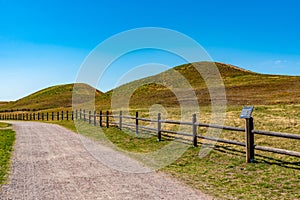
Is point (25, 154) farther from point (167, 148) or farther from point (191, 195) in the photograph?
point (191, 195)

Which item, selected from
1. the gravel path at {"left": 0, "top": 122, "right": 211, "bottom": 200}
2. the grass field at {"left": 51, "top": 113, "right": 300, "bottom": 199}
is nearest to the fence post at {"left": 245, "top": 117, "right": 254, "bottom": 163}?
the grass field at {"left": 51, "top": 113, "right": 300, "bottom": 199}

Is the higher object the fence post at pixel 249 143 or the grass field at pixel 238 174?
the fence post at pixel 249 143

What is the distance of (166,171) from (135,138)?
8.72m

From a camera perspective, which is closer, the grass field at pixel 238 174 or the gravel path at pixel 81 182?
the gravel path at pixel 81 182

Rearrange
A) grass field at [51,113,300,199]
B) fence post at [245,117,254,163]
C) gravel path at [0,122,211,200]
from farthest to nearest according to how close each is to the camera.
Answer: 1. fence post at [245,117,254,163]
2. grass field at [51,113,300,199]
3. gravel path at [0,122,211,200]

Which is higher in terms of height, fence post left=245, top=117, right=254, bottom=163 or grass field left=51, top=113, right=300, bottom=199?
fence post left=245, top=117, right=254, bottom=163

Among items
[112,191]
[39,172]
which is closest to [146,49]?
[39,172]

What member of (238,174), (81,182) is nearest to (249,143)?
(238,174)

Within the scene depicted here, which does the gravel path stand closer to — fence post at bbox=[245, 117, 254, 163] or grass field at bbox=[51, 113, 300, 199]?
grass field at bbox=[51, 113, 300, 199]

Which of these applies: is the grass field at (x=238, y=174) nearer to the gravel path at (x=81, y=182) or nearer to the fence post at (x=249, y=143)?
the fence post at (x=249, y=143)

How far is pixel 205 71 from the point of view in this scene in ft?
403

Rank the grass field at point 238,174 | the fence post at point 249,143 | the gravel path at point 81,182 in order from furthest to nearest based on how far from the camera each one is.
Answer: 1. the fence post at point 249,143
2. the grass field at point 238,174
3. the gravel path at point 81,182

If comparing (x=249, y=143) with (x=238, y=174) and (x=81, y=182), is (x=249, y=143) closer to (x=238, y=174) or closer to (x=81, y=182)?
(x=238, y=174)

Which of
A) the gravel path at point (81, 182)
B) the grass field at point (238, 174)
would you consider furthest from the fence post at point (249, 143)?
the gravel path at point (81, 182)
